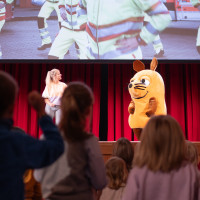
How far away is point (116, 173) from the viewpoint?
181 cm

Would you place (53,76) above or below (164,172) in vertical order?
above

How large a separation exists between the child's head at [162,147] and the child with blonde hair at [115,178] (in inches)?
16.5

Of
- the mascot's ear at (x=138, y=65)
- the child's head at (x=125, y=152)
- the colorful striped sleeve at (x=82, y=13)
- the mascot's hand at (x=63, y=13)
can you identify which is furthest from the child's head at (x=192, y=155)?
the mascot's hand at (x=63, y=13)

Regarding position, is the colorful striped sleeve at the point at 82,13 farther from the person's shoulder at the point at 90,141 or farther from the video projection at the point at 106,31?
the person's shoulder at the point at 90,141

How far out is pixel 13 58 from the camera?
4445 millimetres

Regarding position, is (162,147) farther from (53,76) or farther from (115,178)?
(53,76)

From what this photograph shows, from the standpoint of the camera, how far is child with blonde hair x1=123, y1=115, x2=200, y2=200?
4.46 feet

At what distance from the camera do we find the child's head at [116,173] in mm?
1805

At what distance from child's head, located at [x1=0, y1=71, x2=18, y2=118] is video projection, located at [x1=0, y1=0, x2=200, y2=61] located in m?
Result: 3.32

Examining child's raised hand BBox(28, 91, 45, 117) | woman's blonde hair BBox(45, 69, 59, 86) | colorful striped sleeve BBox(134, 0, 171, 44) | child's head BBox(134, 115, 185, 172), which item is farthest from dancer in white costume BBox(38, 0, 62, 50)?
child's raised hand BBox(28, 91, 45, 117)

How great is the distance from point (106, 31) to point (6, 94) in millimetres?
3467

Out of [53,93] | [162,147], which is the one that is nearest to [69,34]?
[53,93]

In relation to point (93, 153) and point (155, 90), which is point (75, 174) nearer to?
point (93, 153)

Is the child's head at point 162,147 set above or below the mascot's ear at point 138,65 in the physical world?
below
